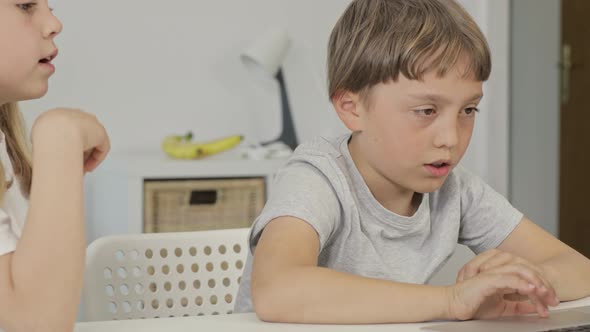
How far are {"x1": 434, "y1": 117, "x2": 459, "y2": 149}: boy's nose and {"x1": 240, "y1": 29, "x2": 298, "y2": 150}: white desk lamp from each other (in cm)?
218

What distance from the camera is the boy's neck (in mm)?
1341

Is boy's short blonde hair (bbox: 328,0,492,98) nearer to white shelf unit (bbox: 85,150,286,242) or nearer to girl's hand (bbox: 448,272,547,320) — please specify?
girl's hand (bbox: 448,272,547,320)

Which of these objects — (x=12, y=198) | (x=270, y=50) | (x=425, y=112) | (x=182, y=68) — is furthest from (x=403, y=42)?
(x=182, y=68)

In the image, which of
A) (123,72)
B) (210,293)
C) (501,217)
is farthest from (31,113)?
(501,217)

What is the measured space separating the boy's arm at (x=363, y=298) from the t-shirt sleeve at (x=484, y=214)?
0.40 meters

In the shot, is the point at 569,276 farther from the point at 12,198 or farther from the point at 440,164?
the point at 12,198

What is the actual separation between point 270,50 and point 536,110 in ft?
4.26

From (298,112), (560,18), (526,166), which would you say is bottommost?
(526,166)

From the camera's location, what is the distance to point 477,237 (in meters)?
1.46

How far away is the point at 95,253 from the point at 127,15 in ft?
7.01

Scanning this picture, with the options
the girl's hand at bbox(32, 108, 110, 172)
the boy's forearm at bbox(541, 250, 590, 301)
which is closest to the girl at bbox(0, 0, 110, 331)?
the girl's hand at bbox(32, 108, 110, 172)

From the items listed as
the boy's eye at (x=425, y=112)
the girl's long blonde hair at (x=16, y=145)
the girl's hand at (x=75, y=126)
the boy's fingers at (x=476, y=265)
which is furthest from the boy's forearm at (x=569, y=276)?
the girl's long blonde hair at (x=16, y=145)

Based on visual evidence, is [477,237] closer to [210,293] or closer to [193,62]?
[210,293]

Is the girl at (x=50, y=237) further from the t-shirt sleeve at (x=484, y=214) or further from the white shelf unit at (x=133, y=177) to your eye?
the white shelf unit at (x=133, y=177)
